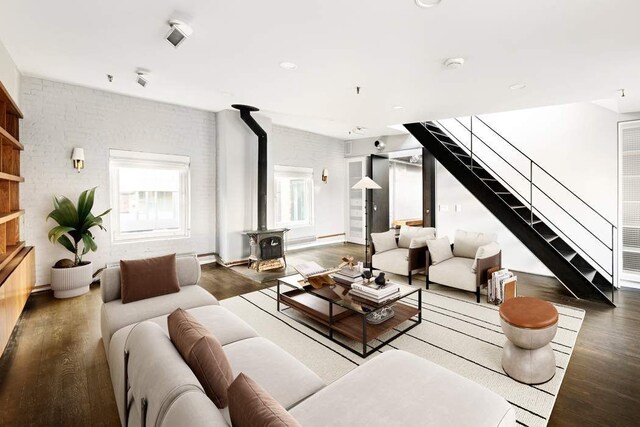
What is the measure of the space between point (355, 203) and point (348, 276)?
506 centimetres

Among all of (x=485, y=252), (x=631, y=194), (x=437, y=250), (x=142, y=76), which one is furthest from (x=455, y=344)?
(x=142, y=76)

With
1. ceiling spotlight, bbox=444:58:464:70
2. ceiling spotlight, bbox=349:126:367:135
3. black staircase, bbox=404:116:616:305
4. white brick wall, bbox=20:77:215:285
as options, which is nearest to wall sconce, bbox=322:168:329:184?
ceiling spotlight, bbox=349:126:367:135

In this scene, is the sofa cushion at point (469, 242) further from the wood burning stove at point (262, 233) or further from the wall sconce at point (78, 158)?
the wall sconce at point (78, 158)

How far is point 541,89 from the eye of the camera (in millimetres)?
3607

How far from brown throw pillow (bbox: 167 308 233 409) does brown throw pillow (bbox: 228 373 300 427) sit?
0.28 m

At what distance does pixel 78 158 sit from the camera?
13.9ft

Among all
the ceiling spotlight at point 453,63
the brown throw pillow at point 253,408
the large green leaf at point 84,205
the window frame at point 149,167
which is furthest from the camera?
the window frame at point 149,167

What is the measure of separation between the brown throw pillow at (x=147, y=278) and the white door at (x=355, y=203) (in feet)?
18.8

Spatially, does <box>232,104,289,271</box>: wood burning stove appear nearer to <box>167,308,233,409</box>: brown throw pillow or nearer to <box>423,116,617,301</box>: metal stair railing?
<box>423,116,617,301</box>: metal stair railing

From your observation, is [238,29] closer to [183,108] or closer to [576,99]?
[183,108]

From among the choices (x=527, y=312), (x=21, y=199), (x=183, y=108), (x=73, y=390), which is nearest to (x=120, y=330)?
(x=73, y=390)

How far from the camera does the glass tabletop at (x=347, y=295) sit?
107 inches

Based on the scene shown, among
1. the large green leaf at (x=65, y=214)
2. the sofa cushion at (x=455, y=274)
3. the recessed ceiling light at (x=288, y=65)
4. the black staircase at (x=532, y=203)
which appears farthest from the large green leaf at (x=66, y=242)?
the black staircase at (x=532, y=203)

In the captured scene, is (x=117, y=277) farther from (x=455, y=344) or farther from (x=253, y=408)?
(x=455, y=344)
